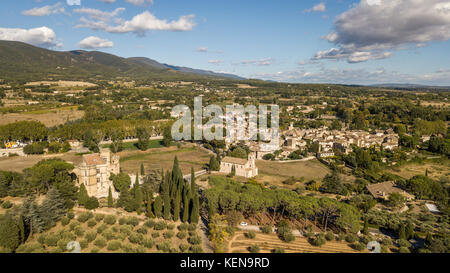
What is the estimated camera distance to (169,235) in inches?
855

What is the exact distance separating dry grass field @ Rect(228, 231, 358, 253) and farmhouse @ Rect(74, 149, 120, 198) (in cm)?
1696

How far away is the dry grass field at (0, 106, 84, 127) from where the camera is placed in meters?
70.8

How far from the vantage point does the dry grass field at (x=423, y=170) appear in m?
44.5

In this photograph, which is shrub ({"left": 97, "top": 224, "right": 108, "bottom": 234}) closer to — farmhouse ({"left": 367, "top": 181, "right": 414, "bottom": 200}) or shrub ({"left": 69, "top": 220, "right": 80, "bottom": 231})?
shrub ({"left": 69, "top": 220, "right": 80, "bottom": 231})

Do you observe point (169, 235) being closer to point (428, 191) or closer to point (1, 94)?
point (428, 191)

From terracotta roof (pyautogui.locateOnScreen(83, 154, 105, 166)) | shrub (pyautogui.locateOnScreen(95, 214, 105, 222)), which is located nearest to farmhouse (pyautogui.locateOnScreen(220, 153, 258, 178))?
terracotta roof (pyautogui.locateOnScreen(83, 154, 105, 166))

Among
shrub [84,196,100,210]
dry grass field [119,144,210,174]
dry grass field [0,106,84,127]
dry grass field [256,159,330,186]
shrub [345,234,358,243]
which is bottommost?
dry grass field [256,159,330,186]

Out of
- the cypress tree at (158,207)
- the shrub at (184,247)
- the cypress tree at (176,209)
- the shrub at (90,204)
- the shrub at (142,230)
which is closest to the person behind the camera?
the shrub at (184,247)

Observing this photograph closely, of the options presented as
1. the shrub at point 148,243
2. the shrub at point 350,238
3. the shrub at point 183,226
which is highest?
the shrub at point 148,243

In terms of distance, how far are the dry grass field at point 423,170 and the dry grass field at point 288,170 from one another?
11.7m

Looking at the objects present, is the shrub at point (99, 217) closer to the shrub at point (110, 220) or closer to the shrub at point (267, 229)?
the shrub at point (110, 220)

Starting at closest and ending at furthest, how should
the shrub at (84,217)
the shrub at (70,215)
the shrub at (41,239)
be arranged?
the shrub at (41,239)
the shrub at (84,217)
the shrub at (70,215)

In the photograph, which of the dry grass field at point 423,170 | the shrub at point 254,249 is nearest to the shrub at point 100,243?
the shrub at point 254,249
